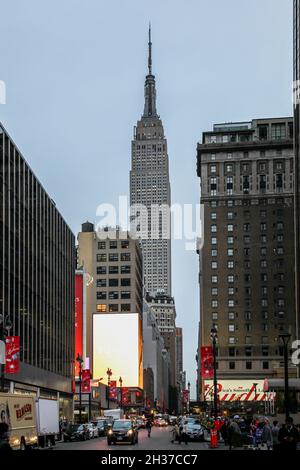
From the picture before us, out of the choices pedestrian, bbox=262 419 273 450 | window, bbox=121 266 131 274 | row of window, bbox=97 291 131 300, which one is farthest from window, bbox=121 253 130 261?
pedestrian, bbox=262 419 273 450

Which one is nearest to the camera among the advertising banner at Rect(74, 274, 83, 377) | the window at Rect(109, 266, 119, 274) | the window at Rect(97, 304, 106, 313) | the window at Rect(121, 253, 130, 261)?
the advertising banner at Rect(74, 274, 83, 377)

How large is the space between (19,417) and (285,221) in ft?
430

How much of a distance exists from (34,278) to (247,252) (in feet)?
286

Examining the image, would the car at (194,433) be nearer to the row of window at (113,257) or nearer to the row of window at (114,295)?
the row of window at (113,257)

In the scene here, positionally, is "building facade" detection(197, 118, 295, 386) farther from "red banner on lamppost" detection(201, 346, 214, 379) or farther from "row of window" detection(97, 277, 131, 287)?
"red banner on lamppost" detection(201, 346, 214, 379)

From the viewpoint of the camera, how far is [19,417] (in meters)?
35.0

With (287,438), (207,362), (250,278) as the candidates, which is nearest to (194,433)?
(207,362)

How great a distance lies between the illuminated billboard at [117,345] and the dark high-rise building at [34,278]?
7965 centimetres

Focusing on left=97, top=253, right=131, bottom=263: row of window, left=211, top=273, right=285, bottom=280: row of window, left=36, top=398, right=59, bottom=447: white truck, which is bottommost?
left=36, top=398, right=59, bottom=447: white truck

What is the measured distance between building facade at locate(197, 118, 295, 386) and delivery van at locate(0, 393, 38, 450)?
115345 millimetres

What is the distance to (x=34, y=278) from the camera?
258 ft

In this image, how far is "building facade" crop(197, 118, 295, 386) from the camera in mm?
155500

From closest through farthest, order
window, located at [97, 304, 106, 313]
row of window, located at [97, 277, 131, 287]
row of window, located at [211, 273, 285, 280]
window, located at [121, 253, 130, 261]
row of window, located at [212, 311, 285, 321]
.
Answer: row of window, located at [212, 311, 285, 321]
row of window, located at [211, 273, 285, 280]
window, located at [121, 253, 130, 261]
row of window, located at [97, 277, 131, 287]
window, located at [97, 304, 106, 313]

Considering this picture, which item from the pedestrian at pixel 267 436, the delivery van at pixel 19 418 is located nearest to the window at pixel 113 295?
the delivery van at pixel 19 418
